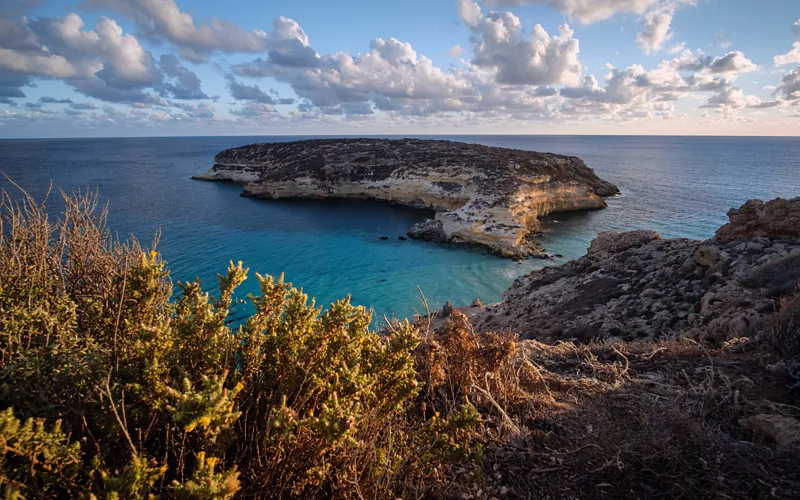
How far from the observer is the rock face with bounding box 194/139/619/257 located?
36.3m

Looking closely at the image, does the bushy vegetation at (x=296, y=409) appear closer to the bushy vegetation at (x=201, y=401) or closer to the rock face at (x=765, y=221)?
the bushy vegetation at (x=201, y=401)

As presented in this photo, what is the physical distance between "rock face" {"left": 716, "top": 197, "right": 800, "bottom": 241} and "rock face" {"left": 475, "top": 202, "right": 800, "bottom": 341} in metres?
0.09

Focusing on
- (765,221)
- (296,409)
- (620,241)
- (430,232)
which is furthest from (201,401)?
(430,232)

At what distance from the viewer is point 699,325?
10172mm

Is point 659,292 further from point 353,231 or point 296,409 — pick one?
point 353,231

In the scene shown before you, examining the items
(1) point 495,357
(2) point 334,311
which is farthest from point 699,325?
(2) point 334,311

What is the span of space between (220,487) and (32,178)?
91432 millimetres

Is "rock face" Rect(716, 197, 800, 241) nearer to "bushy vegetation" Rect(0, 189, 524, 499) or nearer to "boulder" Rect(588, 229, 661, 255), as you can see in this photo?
"boulder" Rect(588, 229, 661, 255)

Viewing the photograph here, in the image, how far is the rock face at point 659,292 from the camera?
10.1m

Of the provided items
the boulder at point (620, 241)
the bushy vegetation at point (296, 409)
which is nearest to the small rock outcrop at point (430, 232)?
the boulder at point (620, 241)

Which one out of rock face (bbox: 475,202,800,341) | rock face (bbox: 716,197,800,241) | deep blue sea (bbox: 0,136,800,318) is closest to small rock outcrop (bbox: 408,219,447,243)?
deep blue sea (bbox: 0,136,800,318)

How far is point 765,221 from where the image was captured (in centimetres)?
1442

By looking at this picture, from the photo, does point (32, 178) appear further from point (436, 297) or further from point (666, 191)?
point (666, 191)

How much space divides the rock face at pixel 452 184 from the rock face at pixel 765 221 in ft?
52.5
